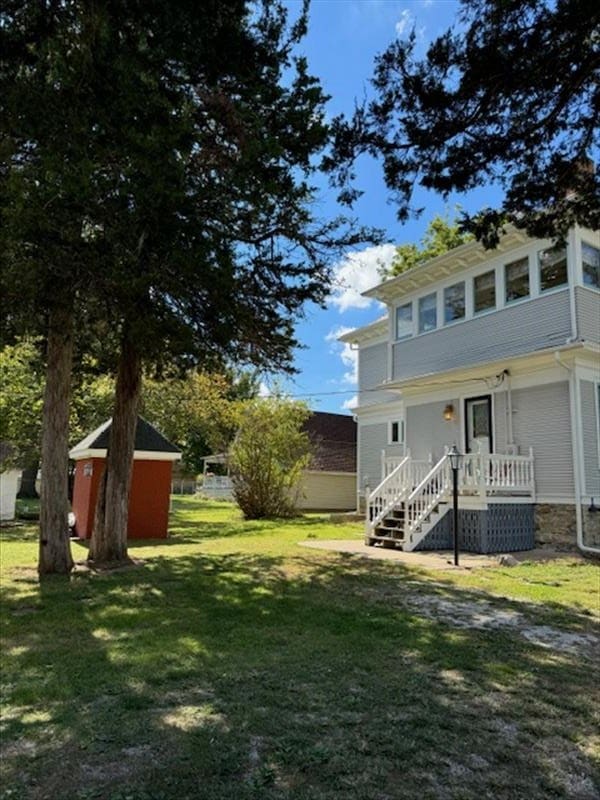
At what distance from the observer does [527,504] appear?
464 inches

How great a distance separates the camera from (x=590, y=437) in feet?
37.2

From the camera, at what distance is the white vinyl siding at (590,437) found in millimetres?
11203

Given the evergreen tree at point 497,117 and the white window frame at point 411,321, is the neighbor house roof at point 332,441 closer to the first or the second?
the white window frame at point 411,321

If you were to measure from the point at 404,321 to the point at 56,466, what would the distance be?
10100 millimetres

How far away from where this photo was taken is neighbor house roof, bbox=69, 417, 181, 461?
13305 mm

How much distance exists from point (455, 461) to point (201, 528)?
344 inches

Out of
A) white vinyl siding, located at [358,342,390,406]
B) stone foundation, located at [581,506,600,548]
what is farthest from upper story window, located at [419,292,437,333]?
stone foundation, located at [581,506,600,548]

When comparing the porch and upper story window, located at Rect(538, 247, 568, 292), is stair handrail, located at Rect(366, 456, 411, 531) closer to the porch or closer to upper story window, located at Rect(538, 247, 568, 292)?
→ the porch

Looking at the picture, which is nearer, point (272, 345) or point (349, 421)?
point (272, 345)

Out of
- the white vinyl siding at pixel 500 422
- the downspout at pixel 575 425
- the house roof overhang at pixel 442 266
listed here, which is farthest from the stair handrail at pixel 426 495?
the house roof overhang at pixel 442 266

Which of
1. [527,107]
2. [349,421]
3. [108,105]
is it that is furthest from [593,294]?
[349,421]

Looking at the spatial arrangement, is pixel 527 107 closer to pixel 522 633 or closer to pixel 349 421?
pixel 522 633

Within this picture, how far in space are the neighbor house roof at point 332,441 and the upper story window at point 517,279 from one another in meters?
13.1

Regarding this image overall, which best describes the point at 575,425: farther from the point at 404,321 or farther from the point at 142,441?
the point at 142,441
